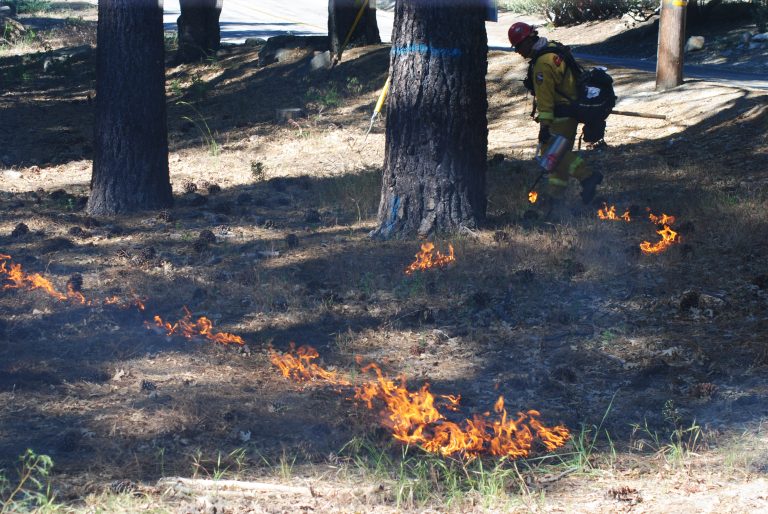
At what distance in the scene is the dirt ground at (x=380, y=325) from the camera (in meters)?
4.58

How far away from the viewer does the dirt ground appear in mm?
4578

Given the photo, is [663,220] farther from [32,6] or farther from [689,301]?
[32,6]

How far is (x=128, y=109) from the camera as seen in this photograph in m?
9.41

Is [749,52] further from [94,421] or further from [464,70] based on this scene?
[94,421]

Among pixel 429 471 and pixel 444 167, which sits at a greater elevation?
pixel 444 167

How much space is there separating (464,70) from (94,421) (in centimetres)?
450

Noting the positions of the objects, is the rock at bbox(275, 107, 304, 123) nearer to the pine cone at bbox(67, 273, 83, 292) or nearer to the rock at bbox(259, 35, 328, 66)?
the rock at bbox(259, 35, 328, 66)

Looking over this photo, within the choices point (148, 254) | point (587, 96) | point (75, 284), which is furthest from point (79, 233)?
point (587, 96)

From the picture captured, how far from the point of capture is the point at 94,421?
5.14 m

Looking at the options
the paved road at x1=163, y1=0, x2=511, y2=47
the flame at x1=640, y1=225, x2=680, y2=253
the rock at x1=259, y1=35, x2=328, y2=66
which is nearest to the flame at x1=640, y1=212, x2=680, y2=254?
the flame at x1=640, y1=225, x2=680, y2=253

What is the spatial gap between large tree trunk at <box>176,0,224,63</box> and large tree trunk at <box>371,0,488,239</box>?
11.4 m

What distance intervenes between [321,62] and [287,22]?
64.7ft

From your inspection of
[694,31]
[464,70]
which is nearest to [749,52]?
[694,31]

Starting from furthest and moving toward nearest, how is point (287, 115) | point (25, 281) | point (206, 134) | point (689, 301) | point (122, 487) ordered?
point (287, 115) → point (206, 134) → point (25, 281) → point (689, 301) → point (122, 487)
